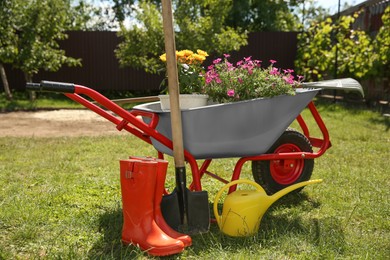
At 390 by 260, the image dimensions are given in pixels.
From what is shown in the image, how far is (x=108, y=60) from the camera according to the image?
1137 centimetres

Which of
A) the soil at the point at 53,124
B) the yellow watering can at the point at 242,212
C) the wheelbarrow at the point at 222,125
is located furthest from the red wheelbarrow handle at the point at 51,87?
the soil at the point at 53,124

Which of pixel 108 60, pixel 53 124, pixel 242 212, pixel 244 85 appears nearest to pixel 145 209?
pixel 242 212

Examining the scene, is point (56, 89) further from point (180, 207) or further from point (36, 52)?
point (36, 52)

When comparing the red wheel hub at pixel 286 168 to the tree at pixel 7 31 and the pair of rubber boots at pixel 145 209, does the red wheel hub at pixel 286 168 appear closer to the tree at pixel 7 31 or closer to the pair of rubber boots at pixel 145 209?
the pair of rubber boots at pixel 145 209

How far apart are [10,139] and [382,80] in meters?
6.46

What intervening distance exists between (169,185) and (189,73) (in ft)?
3.32

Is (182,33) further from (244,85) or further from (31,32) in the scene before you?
(244,85)

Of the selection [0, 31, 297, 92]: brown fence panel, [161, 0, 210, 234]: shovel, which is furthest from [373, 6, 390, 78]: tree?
[161, 0, 210, 234]: shovel

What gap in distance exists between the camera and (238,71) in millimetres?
2588

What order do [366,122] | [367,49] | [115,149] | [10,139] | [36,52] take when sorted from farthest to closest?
[36,52] → [367,49] → [366,122] → [10,139] → [115,149]

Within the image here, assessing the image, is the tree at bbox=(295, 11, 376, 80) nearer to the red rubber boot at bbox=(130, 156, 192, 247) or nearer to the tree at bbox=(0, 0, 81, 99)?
the tree at bbox=(0, 0, 81, 99)

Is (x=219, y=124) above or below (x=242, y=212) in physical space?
above

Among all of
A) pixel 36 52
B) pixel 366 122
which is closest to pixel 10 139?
pixel 36 52

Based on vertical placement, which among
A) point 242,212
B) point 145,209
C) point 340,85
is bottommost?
point 242,212
